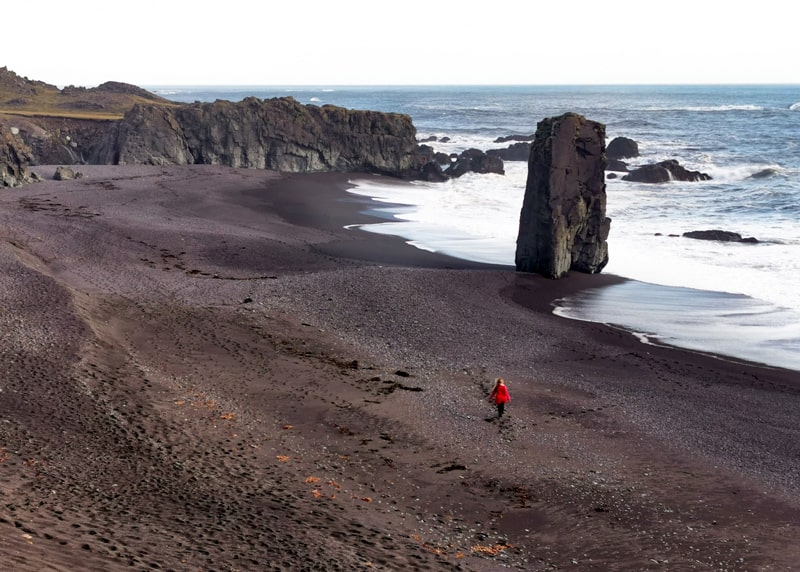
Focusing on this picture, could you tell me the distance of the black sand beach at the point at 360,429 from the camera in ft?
50.9

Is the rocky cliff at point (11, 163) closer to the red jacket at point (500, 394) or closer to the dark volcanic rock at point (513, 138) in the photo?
the red jacket at point (500, 394)

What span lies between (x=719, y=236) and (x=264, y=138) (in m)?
50.2

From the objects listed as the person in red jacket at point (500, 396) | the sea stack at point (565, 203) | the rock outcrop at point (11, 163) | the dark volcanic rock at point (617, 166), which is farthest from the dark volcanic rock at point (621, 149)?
the person in red jacket at point (500, 396)

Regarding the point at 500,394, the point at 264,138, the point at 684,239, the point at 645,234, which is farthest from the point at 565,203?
the point at 264,138

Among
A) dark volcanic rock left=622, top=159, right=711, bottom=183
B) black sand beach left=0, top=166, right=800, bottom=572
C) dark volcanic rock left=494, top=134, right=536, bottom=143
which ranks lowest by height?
black sand beach left=0, top=166, right=800, bottom=572

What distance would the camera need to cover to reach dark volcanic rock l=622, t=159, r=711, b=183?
78.7m

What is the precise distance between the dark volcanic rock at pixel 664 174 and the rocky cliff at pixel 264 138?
23489 millimetres

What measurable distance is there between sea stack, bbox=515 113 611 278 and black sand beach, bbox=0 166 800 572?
2.11 meters

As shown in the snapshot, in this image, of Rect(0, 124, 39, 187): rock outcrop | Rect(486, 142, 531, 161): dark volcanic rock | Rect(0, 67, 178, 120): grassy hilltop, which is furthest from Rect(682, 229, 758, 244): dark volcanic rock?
Rect(0, 67, 178, 120): grassy hilltop

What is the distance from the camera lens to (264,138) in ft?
274

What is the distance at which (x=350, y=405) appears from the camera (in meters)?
23.5

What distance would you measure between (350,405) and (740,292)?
73.1 ft

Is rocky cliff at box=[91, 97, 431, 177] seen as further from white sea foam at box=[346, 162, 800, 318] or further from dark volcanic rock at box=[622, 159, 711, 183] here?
dark volcanic rock at box=[622, 159, 711, 183]

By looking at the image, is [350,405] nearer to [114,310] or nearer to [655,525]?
[655,525]
